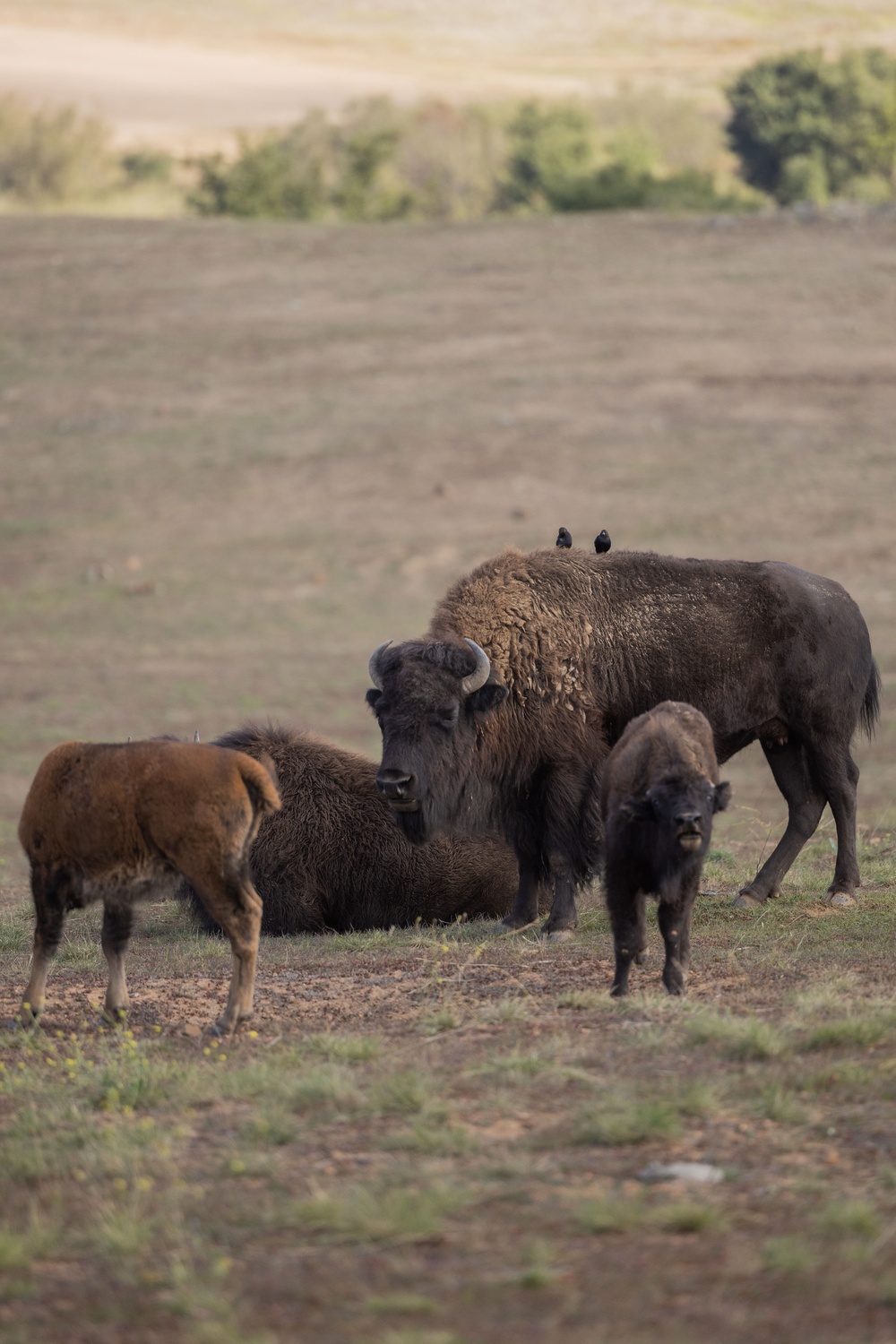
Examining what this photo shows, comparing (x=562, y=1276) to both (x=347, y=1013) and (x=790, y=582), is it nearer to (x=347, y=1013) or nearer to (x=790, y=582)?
(x=347, y=1013)

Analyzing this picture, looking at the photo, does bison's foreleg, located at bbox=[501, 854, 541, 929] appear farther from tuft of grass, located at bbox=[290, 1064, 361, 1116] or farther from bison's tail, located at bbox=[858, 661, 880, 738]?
tuft of grass, located at bbox=[290, 1064, 361, 1116]

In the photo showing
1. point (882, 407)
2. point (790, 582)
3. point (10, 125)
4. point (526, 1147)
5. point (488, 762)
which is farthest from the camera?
point (10, 125)

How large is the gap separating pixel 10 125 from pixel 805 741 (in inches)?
2579

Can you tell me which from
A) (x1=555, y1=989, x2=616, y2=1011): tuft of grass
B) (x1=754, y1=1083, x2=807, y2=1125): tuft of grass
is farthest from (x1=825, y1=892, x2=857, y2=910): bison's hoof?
(x1=754, y1=1083, x2=807, y2=1125): tuft of grass

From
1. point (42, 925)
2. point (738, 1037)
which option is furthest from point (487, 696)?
point (738, 1037)

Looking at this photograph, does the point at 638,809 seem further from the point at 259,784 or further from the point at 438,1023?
the point at 259,784

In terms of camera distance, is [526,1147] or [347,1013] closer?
[526,1147]

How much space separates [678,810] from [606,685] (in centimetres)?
296

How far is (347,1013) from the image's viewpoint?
7.02 m

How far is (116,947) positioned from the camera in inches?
276

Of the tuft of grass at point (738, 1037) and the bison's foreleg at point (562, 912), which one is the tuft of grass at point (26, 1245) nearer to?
the tuft of grass at point (738, 1037)

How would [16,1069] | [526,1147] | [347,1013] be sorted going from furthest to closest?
1. [347,1013]
2. [16,1069]
3. [526,1147]

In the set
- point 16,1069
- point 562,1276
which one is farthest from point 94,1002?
point 562,1276

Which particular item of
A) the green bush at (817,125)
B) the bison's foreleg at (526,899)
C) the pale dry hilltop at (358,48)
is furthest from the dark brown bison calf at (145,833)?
the pale dry hilltop at (358,48)
